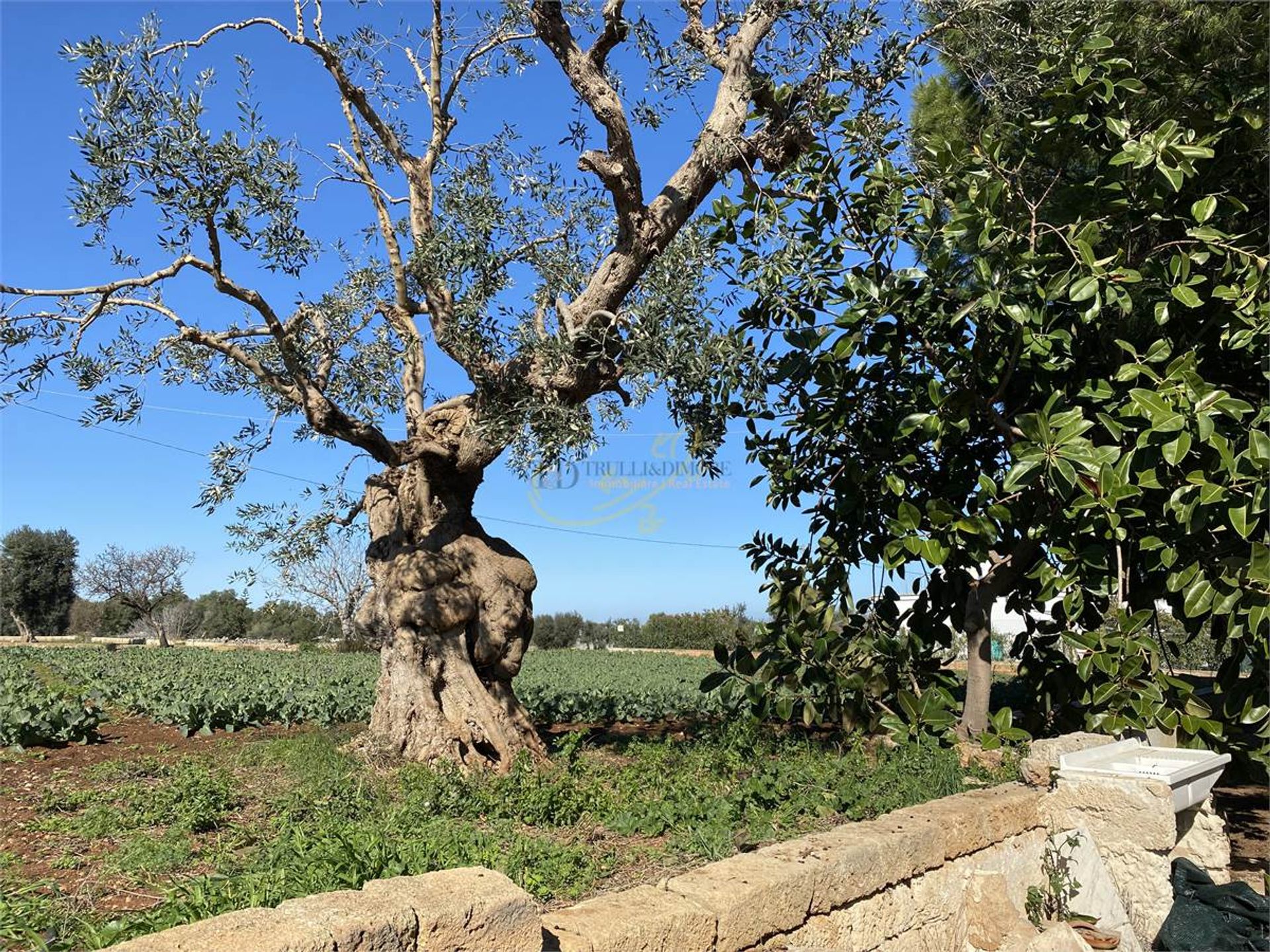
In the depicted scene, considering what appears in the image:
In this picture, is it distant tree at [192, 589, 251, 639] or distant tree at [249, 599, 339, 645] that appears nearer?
distant tree at [249, 599, 339, 645]

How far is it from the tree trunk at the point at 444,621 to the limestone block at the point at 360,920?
3.76 metres

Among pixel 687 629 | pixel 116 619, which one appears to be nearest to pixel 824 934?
pixel 687 629

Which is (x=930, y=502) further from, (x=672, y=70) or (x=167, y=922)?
(x=167, y=922)

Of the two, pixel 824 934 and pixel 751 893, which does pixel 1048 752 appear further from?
pixel 751 893

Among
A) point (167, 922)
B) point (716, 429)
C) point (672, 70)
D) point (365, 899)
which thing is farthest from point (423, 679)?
point (672, 70)

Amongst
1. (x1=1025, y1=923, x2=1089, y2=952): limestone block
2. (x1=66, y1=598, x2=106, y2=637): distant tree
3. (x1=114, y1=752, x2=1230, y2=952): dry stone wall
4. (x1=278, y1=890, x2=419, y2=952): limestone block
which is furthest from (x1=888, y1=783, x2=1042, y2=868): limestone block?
(x1=66, y1=598, x2=106, y2=637): distant tree

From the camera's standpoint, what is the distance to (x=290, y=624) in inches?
1590

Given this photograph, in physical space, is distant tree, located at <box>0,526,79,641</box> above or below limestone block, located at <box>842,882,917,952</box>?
above

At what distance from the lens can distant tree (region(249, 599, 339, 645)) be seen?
115ft

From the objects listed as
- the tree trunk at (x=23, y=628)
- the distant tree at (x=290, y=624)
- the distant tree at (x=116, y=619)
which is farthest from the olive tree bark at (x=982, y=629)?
the distant tree at (x=116, y=619)

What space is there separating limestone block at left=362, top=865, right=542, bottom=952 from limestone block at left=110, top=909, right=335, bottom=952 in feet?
0.90

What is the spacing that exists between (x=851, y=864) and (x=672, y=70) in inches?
217

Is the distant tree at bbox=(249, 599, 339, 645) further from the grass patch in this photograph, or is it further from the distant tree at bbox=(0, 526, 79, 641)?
the grass patch

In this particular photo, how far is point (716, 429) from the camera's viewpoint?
18.1ft
